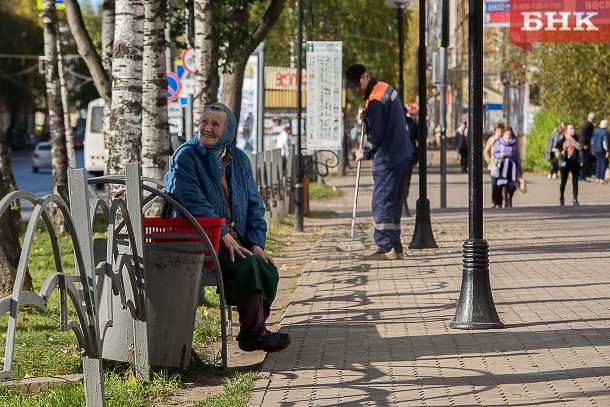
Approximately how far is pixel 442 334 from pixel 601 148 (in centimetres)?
2984

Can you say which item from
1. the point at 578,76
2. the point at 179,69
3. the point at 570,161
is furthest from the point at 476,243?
the point at 578,76

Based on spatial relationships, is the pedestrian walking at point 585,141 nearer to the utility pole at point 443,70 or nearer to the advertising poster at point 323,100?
the utility pole at point 443,70

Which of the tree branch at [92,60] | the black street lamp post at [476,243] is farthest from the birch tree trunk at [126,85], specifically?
the tree branch at [92,60]

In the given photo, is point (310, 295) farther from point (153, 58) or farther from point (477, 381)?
point (477, 381)

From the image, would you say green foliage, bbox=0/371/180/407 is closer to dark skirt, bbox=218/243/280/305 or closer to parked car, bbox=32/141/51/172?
dark skirt, bbox=218/243/280/305

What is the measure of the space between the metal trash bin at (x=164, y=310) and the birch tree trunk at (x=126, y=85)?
13.0 feet

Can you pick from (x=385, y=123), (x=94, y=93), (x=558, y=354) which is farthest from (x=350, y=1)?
(x=94, y=93)

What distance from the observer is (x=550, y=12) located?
24703 millimetres

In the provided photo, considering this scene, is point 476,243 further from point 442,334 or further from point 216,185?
point 216,185

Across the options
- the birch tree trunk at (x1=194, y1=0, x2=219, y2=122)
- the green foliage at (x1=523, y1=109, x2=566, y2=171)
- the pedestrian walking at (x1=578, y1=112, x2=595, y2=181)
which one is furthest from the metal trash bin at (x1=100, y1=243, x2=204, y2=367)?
the green foliage at (x1=523, y1=109, x2=566, y2=171)

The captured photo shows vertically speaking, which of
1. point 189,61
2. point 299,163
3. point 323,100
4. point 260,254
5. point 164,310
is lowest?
point 164,310

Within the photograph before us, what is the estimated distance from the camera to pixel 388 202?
47.7 ft

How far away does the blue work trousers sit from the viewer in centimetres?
1440

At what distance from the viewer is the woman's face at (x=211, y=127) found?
→ 8008mm
